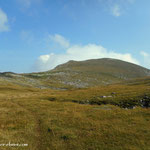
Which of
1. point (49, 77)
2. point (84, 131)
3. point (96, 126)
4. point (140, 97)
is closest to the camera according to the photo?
point (84, 131)

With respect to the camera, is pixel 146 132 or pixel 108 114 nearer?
pixel 146 132

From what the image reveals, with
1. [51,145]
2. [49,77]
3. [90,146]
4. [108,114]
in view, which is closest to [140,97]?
[108,114]

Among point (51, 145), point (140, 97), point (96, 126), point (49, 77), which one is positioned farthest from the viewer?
point (49, 77)

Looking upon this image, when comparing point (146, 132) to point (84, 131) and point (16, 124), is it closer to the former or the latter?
point (84, 131)

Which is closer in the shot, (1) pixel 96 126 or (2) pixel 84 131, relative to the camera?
(2) pixel 84 131

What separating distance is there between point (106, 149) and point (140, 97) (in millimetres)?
19027

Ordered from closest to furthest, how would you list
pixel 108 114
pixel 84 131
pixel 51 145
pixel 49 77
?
pixel 51 145, pixel 84 131, pixel 108 114, pixel 49 77

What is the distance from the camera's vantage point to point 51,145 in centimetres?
1084

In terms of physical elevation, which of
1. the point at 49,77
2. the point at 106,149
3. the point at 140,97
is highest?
the point at 49,77

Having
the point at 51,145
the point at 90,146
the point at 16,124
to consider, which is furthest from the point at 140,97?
the point at 16,124

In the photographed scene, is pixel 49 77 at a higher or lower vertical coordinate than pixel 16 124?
higher

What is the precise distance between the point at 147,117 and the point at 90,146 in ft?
34.4

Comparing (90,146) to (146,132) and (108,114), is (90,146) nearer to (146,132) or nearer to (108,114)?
(146,132)

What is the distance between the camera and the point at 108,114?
1806cm
